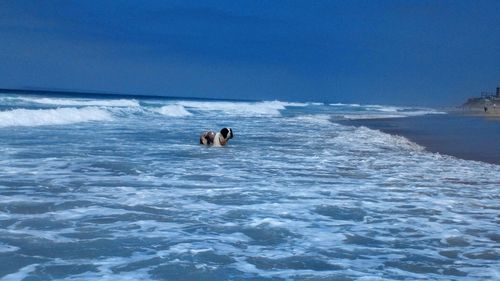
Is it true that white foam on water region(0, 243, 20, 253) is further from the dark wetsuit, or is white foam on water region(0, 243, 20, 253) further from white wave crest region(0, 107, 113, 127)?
white wave crest region(0, 107, 113, 127)

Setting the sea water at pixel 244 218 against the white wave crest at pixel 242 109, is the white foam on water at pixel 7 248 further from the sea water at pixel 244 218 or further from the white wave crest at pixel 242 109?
the white wave crest at pixel 242 109

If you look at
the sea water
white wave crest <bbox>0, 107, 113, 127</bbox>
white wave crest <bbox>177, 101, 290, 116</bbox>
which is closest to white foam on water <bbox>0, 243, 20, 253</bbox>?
the sea water

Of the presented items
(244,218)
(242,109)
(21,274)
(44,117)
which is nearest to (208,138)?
(244,218)

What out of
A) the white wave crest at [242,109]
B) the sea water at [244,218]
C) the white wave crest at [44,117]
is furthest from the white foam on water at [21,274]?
the white wave crest at [242,109]

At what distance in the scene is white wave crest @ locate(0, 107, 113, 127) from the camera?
21.1 m

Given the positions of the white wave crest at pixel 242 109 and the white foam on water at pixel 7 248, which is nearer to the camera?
the white foam on water at pixel 7 248

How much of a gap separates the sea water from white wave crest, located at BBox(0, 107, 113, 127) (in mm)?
10766

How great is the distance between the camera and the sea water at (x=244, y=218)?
13.9 ft

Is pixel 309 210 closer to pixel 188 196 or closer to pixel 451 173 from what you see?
pixel 188 196

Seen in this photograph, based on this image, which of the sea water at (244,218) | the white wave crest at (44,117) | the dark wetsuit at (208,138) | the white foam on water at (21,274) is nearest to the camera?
the white foam on water at (21,274)

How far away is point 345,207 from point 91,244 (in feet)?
9.65

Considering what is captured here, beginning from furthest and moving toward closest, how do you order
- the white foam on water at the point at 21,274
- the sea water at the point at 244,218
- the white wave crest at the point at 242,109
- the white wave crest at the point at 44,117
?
1. the white wave crest at the point at 242,109
2. the white wave crest at the point at 44,117
3. the sea water at the point at 244,218
4. the white foam on water at the point at 21,274

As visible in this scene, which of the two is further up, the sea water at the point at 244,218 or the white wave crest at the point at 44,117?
the white wave crest at the point at 44,117

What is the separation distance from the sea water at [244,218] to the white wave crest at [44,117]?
35.3ft
